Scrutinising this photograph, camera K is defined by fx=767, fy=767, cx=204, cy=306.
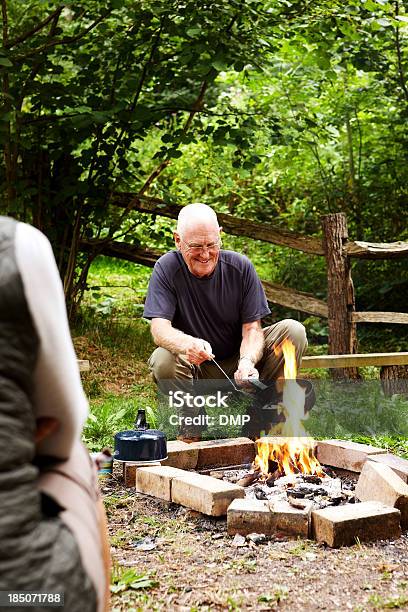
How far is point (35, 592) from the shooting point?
3.83 feet

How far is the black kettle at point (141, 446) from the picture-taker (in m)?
3.73

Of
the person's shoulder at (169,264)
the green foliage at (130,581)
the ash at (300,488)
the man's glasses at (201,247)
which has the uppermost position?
the man's glasses at (201,247)

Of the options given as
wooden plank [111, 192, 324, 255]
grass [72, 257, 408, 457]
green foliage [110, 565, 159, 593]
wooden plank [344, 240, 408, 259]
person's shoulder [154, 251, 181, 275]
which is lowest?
green foliage [110, 565, 159, 593]

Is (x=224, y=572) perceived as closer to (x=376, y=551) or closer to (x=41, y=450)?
(x=376, y=551)

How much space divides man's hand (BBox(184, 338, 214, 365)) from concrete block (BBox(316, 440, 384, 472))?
2.49ft

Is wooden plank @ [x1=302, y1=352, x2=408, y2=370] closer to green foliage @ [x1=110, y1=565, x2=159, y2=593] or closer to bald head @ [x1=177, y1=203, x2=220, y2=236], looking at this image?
bald head @ [x1=177, y1=203, x2=220, y2=236]

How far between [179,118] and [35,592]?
21.9 ft

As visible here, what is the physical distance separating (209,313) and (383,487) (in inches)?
62.8

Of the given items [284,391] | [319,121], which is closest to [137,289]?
[319,121]

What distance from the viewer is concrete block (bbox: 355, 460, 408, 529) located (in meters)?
3.16

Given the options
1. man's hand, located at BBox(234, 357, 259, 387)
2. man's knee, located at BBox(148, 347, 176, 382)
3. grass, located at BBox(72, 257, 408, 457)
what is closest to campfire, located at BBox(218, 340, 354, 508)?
man's hand, located at BBox(234, 357, 259, 387)

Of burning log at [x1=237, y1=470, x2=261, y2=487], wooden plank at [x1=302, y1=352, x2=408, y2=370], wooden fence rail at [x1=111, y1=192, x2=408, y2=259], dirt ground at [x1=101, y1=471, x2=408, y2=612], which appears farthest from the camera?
wooden fence rail at [x1=111, y1=192, x2=408, y2=259]

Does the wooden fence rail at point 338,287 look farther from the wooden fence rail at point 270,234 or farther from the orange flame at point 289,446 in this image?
the orange flame at point 289,446

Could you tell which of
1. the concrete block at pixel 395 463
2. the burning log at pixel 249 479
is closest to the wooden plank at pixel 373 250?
the concrete block at pixel 395 463
